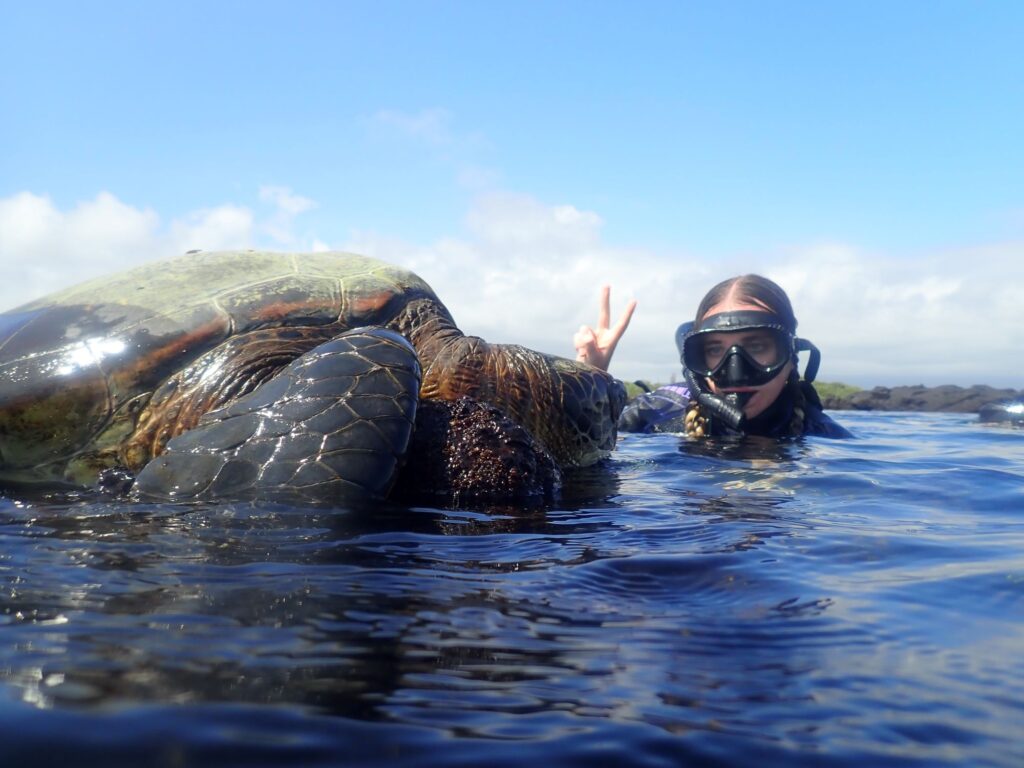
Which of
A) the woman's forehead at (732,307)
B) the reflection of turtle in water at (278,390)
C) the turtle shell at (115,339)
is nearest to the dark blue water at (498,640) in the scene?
the reflection of turtle in water at (278,390)

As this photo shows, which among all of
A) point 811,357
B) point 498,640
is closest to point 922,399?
point 811,357

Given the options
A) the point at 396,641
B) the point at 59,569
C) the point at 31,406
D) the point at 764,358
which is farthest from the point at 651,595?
the point at 764,358

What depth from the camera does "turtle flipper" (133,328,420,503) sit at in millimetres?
3148

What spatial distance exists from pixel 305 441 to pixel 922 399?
1951 cm

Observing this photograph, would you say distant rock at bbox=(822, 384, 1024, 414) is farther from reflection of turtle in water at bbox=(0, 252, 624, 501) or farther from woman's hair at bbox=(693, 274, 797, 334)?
reflection of turtle in water at bbox=(0, 252, 624, 501)

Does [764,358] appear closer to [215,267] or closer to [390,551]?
[215,267]

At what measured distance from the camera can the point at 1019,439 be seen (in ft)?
29.7

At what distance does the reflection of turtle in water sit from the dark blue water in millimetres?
296

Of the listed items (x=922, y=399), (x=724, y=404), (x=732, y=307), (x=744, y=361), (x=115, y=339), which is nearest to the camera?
(x=115, y=339)

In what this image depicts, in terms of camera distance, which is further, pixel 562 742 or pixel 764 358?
pixel 764 358

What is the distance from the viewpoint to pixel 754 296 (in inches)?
298

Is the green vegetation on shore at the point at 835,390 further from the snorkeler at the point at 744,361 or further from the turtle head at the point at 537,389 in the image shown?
the turtle head at the point at 537,389

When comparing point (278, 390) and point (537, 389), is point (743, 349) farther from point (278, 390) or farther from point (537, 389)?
point (278, 390)

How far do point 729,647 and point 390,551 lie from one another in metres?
1.22
